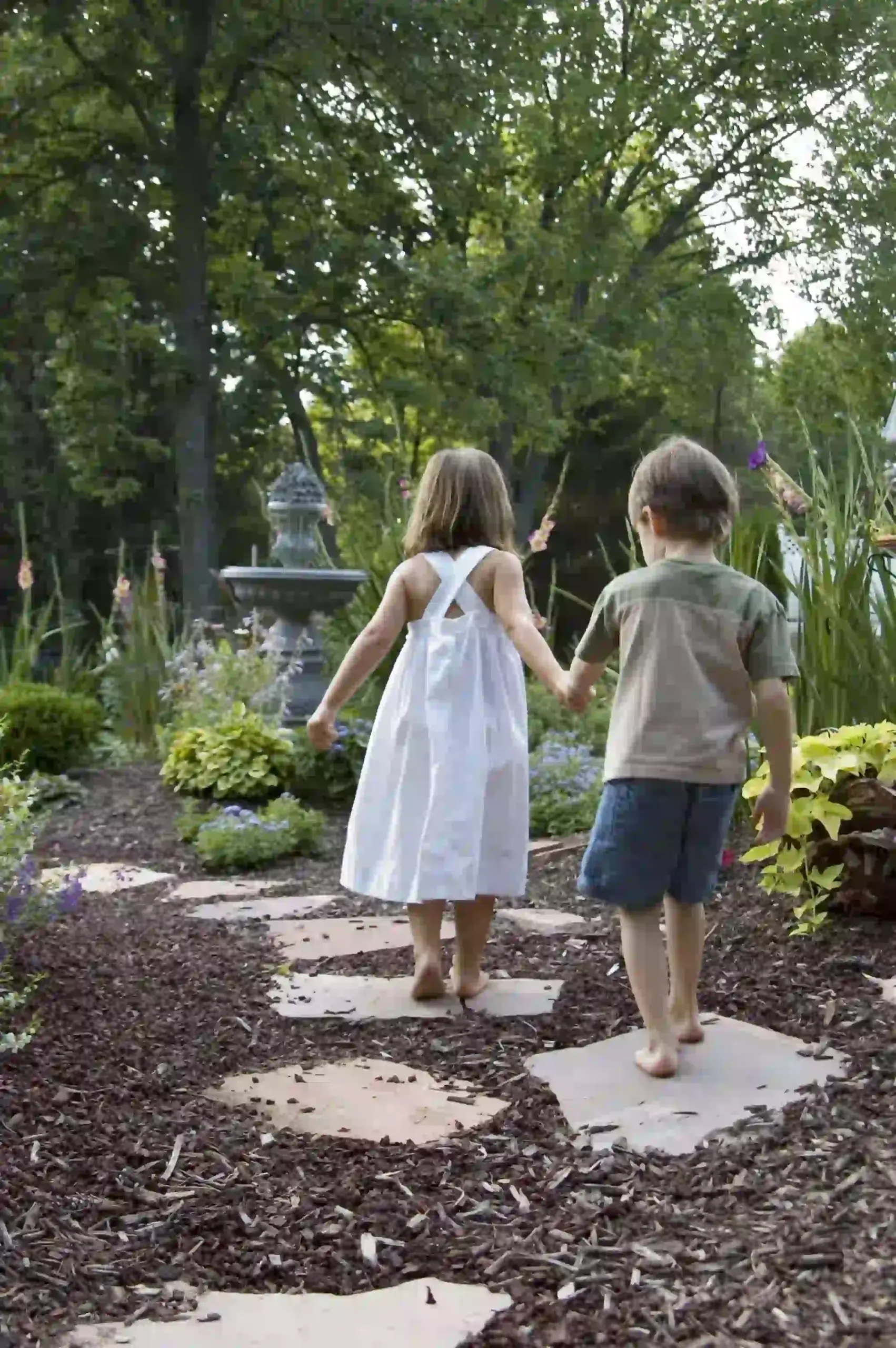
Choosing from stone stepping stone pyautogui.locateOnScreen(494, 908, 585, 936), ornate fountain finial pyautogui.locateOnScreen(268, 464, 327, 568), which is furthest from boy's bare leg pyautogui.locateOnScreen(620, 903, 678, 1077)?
ornate fountain finial pyautogui.locateOnScreen(268, 464, 327, 568)

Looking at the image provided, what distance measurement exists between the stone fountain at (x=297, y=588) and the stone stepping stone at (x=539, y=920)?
3.35 metres

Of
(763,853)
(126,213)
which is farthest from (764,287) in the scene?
(763,853)

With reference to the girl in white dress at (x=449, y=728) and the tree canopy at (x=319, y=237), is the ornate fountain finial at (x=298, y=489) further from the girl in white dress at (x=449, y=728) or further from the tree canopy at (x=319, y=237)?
the girl in white dress at (x=449, y=728)

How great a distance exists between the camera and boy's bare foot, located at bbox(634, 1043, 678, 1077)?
269 cm

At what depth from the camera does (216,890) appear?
4.94 m

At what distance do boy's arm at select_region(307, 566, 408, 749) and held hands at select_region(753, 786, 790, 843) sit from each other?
1068mm

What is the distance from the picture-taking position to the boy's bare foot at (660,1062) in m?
2.69

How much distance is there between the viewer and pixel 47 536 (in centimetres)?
1623

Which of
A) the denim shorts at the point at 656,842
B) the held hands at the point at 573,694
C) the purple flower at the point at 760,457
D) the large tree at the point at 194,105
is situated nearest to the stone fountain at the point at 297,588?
the purple flower at the point at 760,457

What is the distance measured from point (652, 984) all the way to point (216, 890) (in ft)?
8.52

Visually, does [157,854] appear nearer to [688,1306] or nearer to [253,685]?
[253,685]

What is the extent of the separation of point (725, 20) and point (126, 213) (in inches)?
394

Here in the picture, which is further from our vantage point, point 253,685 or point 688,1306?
point 253,685

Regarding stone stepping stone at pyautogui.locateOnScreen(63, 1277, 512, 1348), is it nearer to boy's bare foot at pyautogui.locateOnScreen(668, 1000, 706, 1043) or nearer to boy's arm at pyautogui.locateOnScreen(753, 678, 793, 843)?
boy's bare foot at pyautogui.locateOnScreen(668, 1000, 706, 1043)
